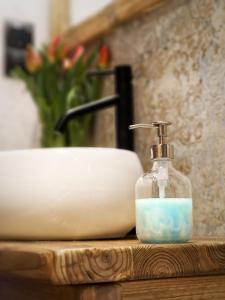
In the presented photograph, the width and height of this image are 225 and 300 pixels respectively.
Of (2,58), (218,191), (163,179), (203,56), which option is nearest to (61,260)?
(163,179)

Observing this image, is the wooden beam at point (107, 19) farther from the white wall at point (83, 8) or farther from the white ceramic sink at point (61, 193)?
the white ceramic sink at point (61, 193)

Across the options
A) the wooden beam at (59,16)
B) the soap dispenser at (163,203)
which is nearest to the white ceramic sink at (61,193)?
the soap dispenser at (163,203)

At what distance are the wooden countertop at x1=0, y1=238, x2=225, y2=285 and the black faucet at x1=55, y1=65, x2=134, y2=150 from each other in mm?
487

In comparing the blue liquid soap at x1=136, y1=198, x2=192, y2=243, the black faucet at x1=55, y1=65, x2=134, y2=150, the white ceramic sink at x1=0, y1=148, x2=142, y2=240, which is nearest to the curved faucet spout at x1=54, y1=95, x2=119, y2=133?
the black faucet at x1=55, y1=65, x2=134, y2=150

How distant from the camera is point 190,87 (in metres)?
1.13

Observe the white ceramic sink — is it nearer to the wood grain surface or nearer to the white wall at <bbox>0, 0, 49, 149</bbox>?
the wood grain surface

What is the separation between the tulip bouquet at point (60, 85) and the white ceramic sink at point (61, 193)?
50cm

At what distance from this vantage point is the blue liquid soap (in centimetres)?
82

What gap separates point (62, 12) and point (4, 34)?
0.58 ft

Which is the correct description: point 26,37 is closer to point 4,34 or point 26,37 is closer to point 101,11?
point 4,34

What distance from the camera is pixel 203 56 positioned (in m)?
1.10

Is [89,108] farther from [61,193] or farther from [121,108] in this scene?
[61,193]

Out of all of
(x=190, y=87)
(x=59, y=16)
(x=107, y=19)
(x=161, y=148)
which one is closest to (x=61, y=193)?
(x=161, y=148)

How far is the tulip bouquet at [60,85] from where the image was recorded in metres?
1.46
